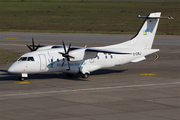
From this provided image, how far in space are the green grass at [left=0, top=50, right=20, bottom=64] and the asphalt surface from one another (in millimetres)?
4041

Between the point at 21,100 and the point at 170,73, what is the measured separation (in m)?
18.4

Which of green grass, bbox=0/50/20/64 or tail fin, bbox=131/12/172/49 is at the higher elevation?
tail fin, bbox=131/12/172/49

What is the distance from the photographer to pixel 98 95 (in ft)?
76.7

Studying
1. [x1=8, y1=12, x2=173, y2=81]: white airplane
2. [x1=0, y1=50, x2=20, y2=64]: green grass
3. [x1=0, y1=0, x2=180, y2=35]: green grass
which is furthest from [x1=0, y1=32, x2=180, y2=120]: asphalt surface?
[x1=0, y1=0, x2=180, y2=35]: green grass

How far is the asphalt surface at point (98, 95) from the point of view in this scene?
18.2m

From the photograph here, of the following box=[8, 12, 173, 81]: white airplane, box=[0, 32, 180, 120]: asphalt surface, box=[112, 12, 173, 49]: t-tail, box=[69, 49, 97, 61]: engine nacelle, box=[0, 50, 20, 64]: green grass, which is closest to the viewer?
box=[0, 32, 180, 120]: asphalt surface

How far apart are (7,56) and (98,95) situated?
82.8ft

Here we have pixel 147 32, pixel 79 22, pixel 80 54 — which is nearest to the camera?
pixel 80 54

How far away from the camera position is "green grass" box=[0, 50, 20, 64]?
41428mm

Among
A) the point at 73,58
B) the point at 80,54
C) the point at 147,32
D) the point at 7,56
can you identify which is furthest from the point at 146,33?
the point at 7,56

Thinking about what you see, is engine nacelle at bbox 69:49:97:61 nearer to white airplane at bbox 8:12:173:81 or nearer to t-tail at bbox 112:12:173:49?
white airplane at bbox 8:12:173:81

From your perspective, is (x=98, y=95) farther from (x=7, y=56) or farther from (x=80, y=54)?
(x=7, y=56)

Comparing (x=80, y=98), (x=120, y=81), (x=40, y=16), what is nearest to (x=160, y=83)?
(x=120, y=81)

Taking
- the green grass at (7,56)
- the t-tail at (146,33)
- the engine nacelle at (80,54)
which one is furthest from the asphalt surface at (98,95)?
the green grass at (7,56)
